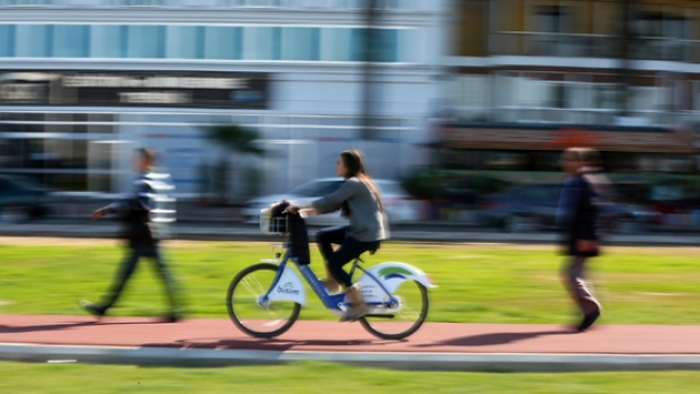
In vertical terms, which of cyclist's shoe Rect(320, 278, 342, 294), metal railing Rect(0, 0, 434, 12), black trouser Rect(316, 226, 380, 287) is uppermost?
metal railing Rect(0, 0, 434, 12)

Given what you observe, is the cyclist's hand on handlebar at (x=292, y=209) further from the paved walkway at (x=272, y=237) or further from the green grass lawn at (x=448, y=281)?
the paved walkway at (x=272, y=237)

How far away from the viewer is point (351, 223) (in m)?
8.51

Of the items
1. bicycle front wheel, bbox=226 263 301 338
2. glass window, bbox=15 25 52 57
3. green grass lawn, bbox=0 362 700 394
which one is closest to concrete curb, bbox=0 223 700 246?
bicycle front wheel, bbox=226 263 301 338

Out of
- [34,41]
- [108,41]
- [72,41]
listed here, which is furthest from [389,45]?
[34,41]

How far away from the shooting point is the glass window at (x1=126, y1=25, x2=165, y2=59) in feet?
125

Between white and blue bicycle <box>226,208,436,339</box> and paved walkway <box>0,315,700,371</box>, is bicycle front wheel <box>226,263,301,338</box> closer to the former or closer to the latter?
white and blue bicycle <box>226,208,436,339</box>

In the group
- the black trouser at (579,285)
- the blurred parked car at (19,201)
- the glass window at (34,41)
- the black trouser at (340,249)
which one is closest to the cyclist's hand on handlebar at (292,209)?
the black trouser at (340,249)

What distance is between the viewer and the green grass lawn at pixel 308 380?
693 cm

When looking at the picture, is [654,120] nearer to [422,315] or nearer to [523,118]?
[523,118]

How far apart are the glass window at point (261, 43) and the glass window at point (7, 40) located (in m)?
8.62

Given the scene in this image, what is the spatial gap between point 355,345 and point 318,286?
598 mm

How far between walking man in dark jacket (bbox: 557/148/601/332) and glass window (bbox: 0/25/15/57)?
32.8 metres

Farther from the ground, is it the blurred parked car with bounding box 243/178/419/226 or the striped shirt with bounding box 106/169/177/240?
the striped shirt with bounding box 106/169/177/240

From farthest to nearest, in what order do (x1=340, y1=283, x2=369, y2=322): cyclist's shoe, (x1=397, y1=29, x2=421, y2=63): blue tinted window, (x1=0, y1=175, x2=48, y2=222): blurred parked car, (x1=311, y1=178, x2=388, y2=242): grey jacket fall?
(x1=397, y1=29, x2=421, y2=63): blue tinted window, (x1=0, y1=175, x2=48, y2=222): blurred parked car, (x1=340, y1=283, x2=369, y2=322): cyclist's shoe, (x1=311, y1=178, x2=388, y2=242): grey jacket
